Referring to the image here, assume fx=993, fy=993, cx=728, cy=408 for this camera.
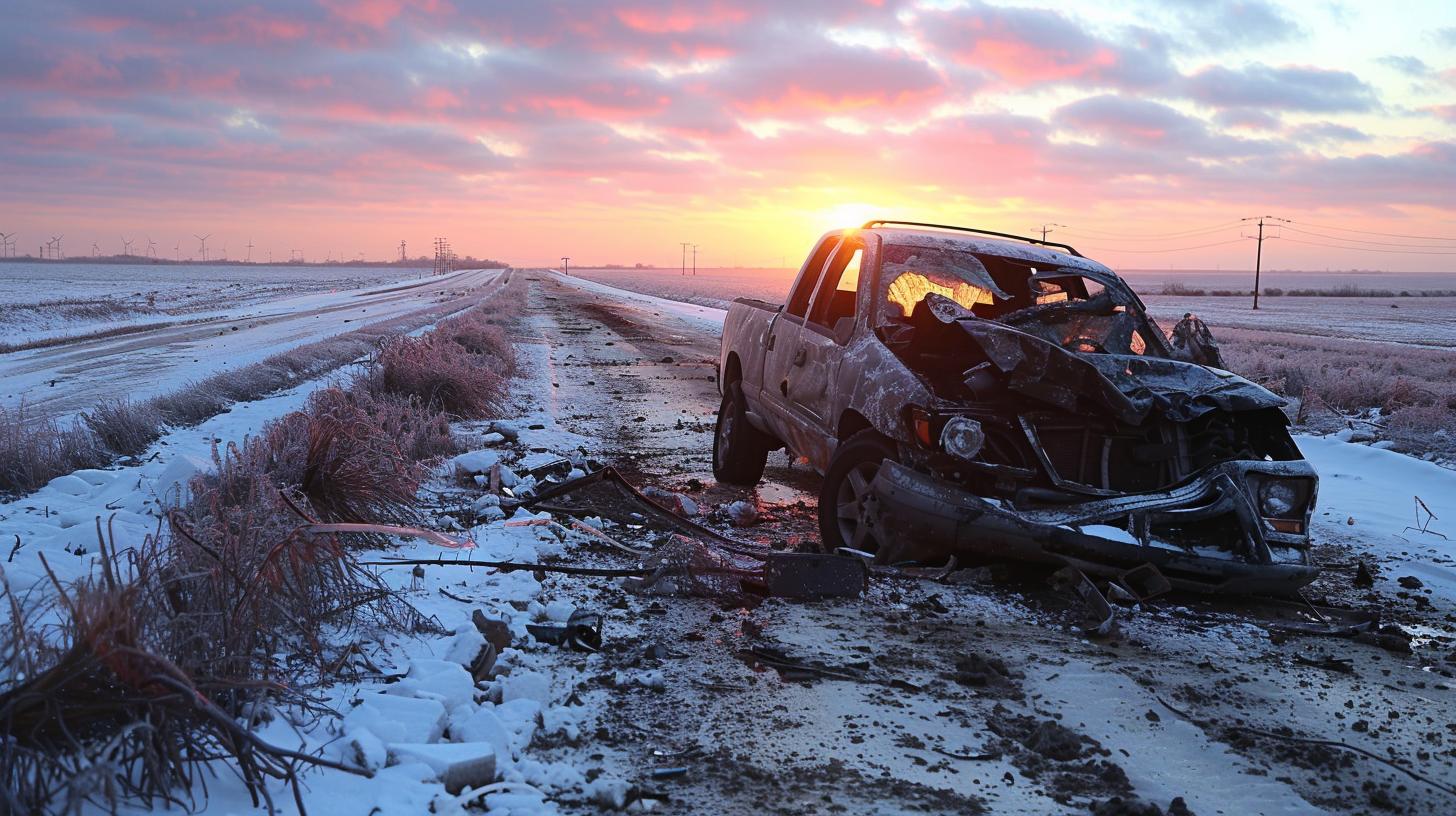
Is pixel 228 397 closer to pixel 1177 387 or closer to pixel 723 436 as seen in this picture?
pixel 723 436

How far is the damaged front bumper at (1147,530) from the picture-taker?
4949mm

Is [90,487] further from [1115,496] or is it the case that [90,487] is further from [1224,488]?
[1224,488]

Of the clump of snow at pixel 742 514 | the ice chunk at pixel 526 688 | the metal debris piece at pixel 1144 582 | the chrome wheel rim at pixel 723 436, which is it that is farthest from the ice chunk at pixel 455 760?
the chrome wheel rim at pixel 723 436

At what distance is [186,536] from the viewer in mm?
3455

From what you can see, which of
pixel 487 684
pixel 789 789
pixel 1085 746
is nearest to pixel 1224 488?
pixel 1085 746

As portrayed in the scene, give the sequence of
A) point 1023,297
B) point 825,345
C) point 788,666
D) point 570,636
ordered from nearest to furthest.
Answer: point 788,666 → point 570,636 → point 825,345 → point 1023,297

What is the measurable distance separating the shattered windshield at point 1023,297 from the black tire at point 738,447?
214cm

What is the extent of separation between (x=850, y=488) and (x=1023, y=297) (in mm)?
2058

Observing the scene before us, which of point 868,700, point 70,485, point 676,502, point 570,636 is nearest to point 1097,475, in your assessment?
point 868,700

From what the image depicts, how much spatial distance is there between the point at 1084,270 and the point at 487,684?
5104mm

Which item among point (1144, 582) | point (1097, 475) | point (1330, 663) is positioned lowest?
point (1330, 663)

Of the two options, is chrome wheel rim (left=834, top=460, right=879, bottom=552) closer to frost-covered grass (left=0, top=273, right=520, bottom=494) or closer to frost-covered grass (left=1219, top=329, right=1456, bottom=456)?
frost-covered grass (left=1219, top=329, right=1456, bottom=456)

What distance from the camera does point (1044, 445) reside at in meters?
5.35

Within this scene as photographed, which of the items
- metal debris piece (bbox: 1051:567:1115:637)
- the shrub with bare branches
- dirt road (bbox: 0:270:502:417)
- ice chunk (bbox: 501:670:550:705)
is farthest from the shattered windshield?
dirt road (bbox: 0:270:502:417)
